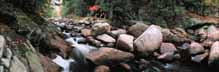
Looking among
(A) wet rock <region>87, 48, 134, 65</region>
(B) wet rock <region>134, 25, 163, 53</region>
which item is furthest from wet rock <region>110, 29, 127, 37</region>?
(A) wet rock <region>87, 48, 134, 65</region>

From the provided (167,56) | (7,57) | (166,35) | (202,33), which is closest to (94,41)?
(167,56)

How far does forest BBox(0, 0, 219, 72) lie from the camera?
319 inches

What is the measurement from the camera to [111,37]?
13078 millimetres

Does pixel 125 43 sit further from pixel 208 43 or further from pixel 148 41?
pixel 208 43

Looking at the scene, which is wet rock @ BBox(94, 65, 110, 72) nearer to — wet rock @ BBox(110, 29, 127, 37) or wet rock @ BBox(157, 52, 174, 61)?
wet rock @ BBox(157, 52, 174, 61)

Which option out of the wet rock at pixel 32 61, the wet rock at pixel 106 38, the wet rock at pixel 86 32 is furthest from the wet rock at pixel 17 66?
the wet rock at pixel 86 32

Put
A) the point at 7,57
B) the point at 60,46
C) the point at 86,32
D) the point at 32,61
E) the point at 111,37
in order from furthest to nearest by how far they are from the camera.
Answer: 1. the point at 86,32
2. the point at 111,37
3. the point at 60,46
4. the point at 32,61
5. the point at 7,57

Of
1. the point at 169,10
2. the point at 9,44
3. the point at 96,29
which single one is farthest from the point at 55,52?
the point at 169,10

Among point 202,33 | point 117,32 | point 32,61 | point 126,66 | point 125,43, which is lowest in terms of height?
point 202,33

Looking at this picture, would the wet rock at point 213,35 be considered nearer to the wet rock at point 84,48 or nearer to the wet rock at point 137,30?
the wet rock at point 137,30

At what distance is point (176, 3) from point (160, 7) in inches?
45.6

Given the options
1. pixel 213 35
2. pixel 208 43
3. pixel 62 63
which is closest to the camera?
pixel 62 63

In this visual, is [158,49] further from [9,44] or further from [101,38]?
[9,44]

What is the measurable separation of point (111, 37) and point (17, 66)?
721 cm
